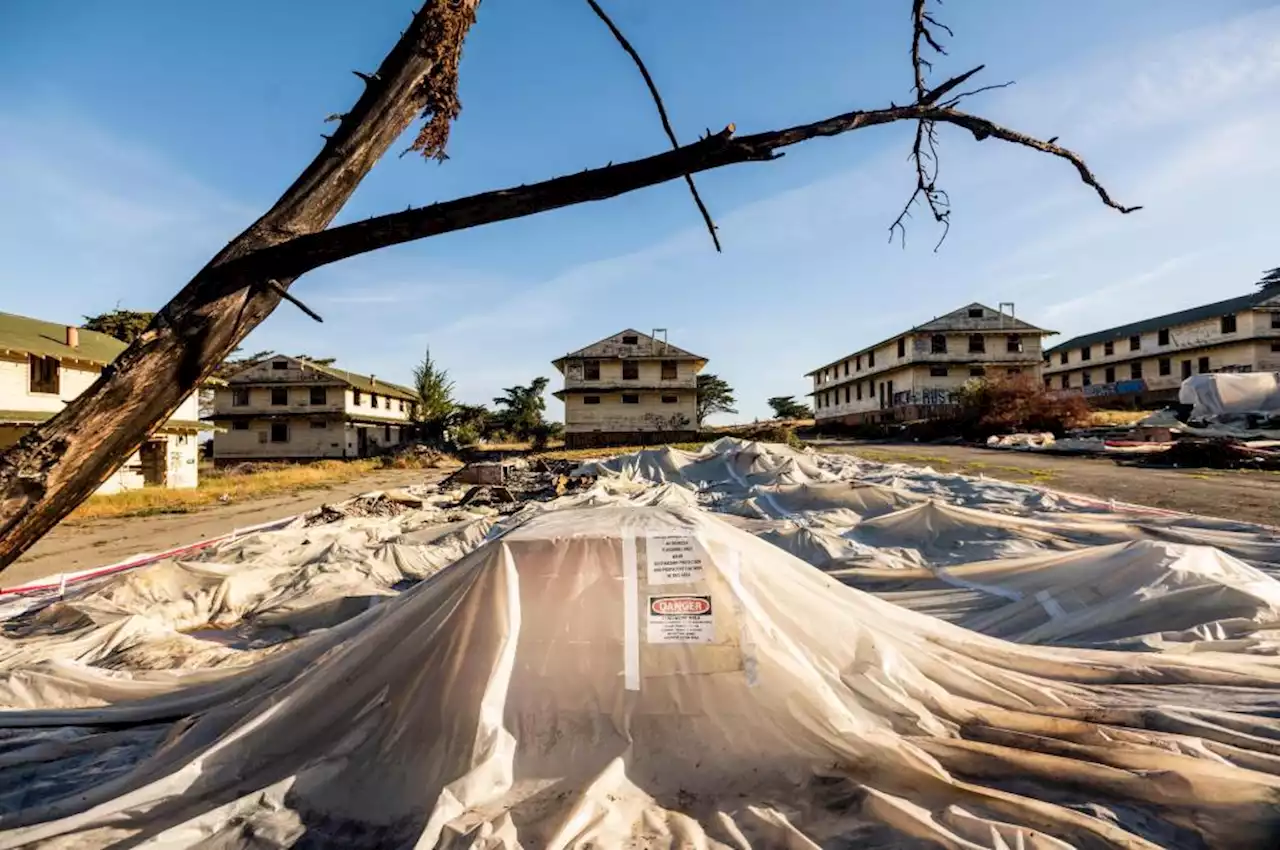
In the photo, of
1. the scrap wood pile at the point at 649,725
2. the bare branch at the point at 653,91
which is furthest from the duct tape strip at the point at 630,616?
the bare branch at the point at 653,91

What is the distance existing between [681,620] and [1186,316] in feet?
170

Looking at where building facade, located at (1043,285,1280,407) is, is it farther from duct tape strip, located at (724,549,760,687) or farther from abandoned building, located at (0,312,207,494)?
abandoned building, located at (0,312,207,494)

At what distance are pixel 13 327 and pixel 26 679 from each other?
2615 cm

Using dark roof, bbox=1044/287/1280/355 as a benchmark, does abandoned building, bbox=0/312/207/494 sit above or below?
below

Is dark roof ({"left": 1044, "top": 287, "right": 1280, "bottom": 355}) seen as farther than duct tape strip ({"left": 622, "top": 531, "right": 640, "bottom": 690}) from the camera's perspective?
Yes

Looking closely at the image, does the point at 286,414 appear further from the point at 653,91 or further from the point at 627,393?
the point at 653,91

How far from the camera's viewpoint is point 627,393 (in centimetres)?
3753

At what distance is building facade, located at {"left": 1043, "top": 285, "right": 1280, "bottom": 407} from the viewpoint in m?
36.2

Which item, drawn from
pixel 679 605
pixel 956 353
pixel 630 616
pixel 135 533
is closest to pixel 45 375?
pixel 135 533

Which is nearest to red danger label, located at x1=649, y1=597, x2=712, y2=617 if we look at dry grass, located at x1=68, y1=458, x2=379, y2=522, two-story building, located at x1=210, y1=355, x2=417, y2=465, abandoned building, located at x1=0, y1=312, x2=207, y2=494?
dry grass, located at x1=68, y1=458, x2=379, y2=522

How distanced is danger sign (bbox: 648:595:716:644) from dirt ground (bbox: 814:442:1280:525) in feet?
32.8

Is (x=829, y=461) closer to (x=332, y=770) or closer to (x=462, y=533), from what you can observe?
(x=462, y=533)

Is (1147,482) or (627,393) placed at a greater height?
(627,393)

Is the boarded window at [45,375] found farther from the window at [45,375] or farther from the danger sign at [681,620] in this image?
the danger sign at [681,620]
